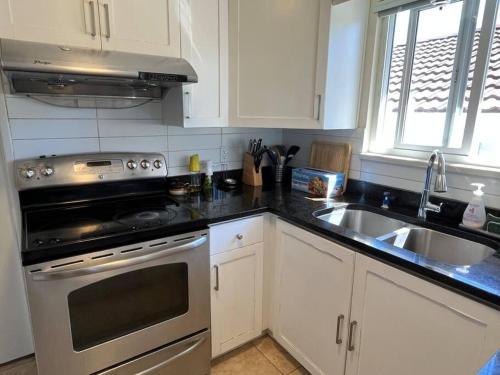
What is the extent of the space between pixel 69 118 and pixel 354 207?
1563mm

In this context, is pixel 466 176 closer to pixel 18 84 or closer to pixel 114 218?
pixel 114 218

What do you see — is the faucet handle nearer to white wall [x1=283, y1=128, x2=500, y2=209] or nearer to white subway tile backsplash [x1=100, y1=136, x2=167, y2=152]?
white wall [x1=283, y1=128, x2=500, y2=209]

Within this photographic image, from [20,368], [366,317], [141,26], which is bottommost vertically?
[20,368]

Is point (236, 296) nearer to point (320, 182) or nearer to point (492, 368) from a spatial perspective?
point (320, 182)

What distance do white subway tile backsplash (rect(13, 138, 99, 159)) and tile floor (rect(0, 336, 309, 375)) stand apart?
3.84 feet

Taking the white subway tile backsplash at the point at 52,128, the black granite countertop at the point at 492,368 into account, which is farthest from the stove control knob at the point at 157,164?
the black granite countertop at the point at 492,368

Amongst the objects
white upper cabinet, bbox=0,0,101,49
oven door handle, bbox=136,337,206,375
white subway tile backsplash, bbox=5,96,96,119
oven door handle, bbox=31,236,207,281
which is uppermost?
white upper cabinet, bbox=0,0,101,49

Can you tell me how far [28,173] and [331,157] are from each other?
64.2 inches

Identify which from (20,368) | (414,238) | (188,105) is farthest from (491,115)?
(20,368)

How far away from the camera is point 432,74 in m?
1.63

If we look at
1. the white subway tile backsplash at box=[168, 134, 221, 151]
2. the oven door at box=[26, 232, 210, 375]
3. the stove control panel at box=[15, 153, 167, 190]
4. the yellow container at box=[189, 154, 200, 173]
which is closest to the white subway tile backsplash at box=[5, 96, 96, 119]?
the stove control panel at box=[15, 153, 167, 190]

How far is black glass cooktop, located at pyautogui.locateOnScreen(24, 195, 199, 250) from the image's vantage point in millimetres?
1243

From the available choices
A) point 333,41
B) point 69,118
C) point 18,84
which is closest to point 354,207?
point 333,41

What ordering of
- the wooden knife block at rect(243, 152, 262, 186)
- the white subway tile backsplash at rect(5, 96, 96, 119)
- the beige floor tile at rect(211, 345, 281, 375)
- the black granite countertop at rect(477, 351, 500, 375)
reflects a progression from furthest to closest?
the wooden knife block at rect(243, 152, 262, 186), the beige floor tile at rect(211, 345, 281, 375), the white subway tile backsplash at rect(5, 96, 96, 119), the black granite countertop at rect(477, 351, 500, 375)
